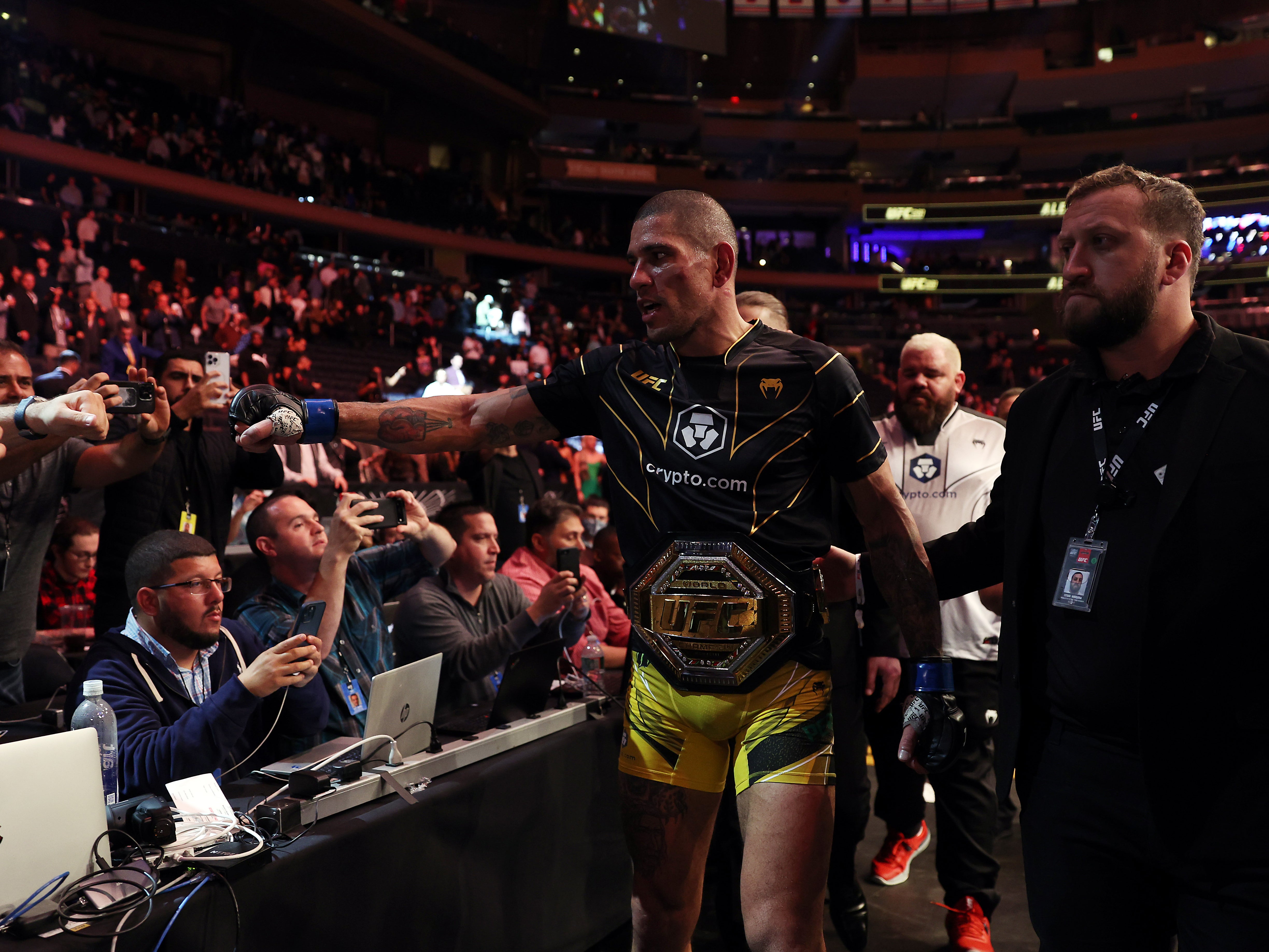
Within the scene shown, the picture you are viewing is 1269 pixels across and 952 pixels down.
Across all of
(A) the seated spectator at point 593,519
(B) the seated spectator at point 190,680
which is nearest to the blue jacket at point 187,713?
(B) the seated spectator at point 190,680

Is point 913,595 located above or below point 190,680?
above

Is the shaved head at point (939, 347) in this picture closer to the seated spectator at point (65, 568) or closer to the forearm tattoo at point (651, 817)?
the forearm tattoo at point (651, 817)

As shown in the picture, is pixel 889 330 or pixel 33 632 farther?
pixel 889 330

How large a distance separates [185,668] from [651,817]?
1.28 metres

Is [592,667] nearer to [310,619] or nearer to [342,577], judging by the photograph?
[342,577]

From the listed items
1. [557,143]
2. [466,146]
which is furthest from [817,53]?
[466,146]

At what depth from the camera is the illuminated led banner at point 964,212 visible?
68.6 feet

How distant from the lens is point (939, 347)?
11.8 feet

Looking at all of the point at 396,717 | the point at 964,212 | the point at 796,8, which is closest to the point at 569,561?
the point at 396,717

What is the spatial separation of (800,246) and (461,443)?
91.9 ft

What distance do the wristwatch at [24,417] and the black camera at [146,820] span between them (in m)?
0.90

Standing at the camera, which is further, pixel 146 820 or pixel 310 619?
pixel 310 619

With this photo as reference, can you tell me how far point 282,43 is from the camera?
20188 mm

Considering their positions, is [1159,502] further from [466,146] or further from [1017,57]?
[1017,57]
